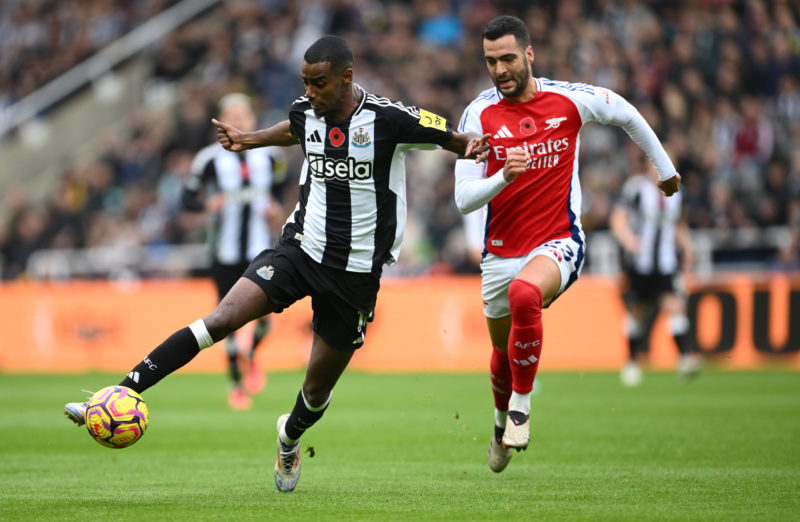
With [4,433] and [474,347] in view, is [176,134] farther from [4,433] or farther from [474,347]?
[4,433]

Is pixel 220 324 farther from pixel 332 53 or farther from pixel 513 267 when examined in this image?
pixel 513 267

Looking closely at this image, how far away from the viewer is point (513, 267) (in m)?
7.34

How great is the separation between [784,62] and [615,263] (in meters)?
4.33

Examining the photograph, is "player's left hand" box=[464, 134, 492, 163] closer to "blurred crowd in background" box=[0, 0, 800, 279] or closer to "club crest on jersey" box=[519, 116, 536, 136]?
"club crest on jersey" box=[519, 116, 536, 136]

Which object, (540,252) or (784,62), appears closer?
(540,252)

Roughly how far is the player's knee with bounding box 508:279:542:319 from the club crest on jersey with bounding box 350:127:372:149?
49.8 inches

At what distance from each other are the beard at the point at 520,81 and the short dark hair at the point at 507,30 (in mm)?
155

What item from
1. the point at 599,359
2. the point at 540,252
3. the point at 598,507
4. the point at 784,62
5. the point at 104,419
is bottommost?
the point at 599,359

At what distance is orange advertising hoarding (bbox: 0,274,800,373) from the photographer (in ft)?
55.0

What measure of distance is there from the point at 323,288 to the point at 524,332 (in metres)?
1.26

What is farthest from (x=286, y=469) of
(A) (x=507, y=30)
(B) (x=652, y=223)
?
(B) (x=652, y=223)

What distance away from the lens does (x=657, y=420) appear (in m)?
10.5

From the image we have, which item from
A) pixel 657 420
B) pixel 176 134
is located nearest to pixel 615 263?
pixel 657 420

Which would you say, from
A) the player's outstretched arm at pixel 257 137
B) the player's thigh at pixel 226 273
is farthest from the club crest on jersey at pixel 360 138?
the player's thigh at pixel 226 273
